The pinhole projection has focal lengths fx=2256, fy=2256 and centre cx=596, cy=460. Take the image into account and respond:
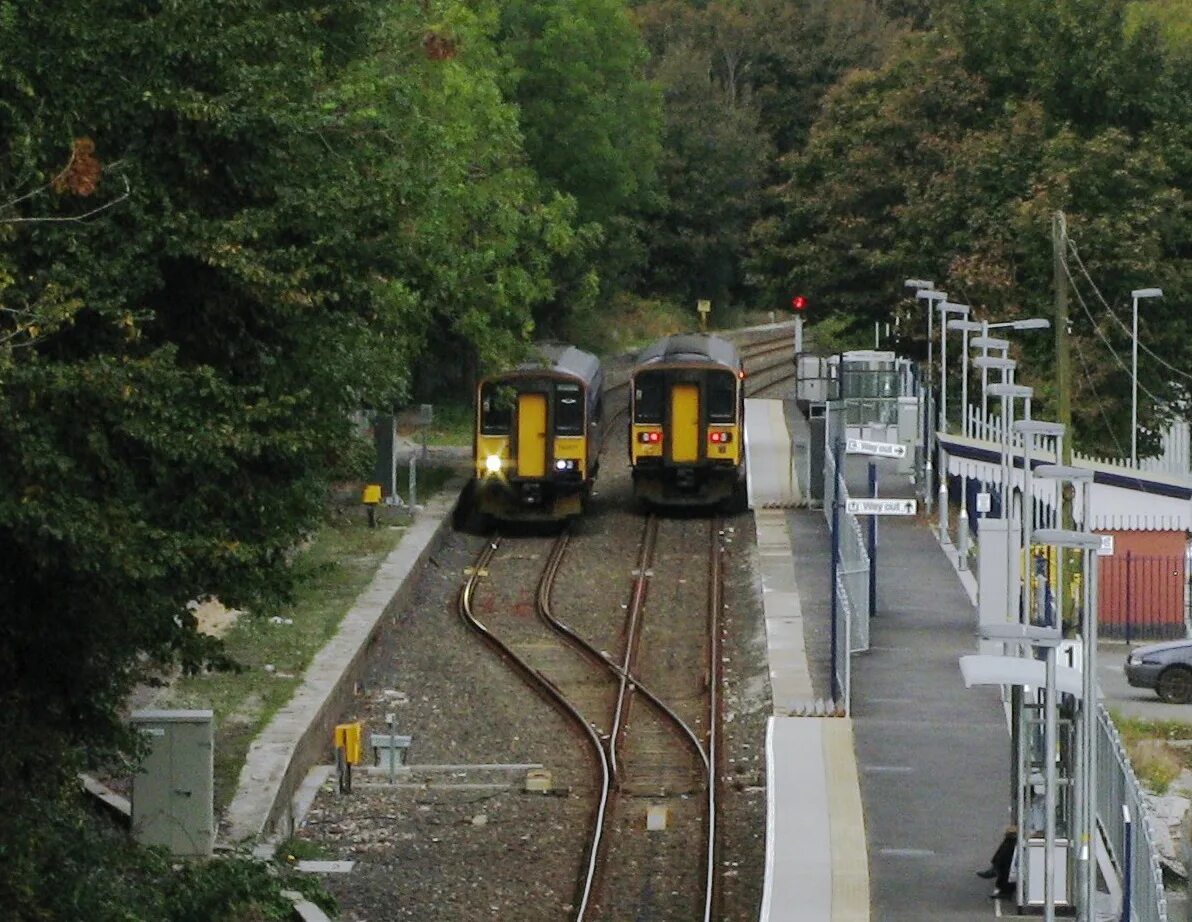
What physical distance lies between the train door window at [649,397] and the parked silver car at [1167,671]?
11075 mm

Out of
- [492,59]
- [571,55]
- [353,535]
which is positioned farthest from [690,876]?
[571,55]

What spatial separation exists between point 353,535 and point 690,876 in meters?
15.6

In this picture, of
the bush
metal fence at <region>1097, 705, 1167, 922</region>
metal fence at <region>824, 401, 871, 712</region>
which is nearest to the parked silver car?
A: metal fence at <region>824, 401, 871, 712</region>

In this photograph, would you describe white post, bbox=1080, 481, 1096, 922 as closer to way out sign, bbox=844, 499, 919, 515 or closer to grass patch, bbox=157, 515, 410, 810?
grass patch, bbox=157, 515, 410, 810

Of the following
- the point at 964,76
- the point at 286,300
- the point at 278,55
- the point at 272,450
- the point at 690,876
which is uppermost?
the point at 964,76

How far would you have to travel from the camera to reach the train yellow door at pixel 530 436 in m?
34.4

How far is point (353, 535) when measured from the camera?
108 feet

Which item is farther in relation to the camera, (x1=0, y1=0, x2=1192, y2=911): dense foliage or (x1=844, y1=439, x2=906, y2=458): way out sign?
(x1=844, y1=439, x2=906, y2=458): way out sign

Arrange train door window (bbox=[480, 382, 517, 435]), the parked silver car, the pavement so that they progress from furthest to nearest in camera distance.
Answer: train door window (bbox=[480, 382, 517, 435])
the parked silver car
the pavement

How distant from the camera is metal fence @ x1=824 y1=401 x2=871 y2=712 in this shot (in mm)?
21859

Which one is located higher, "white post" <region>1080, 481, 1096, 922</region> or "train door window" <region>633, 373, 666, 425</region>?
"train door window" <region>633, 373, 666, 425</region>

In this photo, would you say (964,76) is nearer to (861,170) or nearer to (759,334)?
(861,170)

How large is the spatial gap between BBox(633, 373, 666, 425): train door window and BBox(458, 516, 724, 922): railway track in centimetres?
272

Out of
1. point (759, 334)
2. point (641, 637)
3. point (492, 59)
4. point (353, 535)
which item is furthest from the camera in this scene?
point (759, 334)
